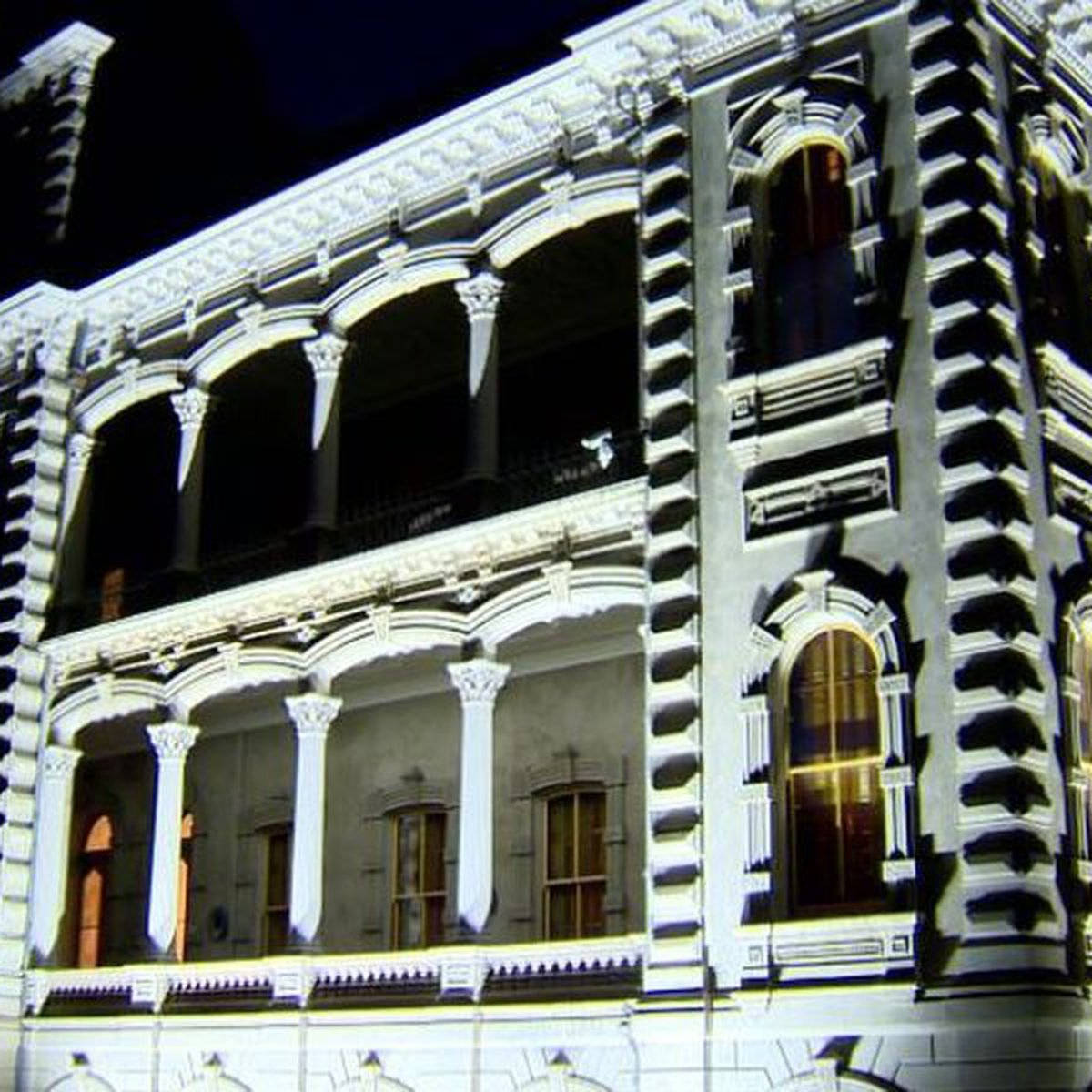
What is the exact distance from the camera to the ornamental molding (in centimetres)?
1953

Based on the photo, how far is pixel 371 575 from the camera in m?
21.8

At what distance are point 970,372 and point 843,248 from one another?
7.58ft

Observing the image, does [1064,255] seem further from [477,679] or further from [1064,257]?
[477,679]

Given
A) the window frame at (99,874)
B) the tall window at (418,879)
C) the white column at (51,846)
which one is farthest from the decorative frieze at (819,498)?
the window frame at (99,874)

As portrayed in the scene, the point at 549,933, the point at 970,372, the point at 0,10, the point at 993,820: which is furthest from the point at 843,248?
the point at 0,10

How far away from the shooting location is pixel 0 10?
32.0 meters

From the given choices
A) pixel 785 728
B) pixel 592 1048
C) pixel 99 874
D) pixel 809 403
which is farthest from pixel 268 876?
pixel 809 403

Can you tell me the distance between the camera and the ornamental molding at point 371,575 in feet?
64.1

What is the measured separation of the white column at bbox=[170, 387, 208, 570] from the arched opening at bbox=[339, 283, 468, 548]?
2175 millimetres

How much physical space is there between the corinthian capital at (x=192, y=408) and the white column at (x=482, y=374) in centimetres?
510

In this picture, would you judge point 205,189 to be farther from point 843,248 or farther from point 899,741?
point 899,741

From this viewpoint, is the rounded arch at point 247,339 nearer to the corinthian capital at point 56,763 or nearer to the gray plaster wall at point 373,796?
the gray plaster wall at point 373,796

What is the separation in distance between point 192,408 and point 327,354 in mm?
2813

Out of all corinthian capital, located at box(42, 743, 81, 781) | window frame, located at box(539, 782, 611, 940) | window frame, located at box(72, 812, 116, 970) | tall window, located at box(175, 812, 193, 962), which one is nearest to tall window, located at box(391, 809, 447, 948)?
window frame, located at box(539, 782, 611, 940)
